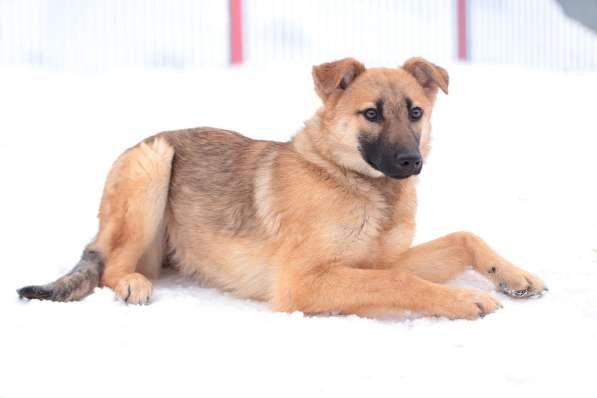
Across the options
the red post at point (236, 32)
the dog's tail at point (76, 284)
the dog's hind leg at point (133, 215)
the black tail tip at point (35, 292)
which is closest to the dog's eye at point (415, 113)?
the dog's hind leg at point (133, 215)

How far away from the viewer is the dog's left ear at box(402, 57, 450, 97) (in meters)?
4.66

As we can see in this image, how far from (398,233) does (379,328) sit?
0.82 meters

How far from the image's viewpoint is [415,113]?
4.42m

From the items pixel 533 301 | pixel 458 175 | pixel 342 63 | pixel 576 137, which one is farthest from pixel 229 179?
pixel 576 137

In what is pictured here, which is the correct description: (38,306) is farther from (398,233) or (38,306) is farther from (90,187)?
(90,187)

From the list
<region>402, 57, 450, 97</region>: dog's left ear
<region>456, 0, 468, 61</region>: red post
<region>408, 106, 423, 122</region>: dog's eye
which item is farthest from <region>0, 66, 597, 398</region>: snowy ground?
<region>456, 0, 468, 61</region>: red post

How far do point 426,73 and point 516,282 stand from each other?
1.48 m

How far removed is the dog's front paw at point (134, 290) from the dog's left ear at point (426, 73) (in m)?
2.21

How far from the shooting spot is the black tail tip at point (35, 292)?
410 cm

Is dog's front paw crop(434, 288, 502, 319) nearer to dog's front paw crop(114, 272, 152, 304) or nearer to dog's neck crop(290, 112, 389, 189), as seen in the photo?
dog's neck crop(290, 112, 389, 189)

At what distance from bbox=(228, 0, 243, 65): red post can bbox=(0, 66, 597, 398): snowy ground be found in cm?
40

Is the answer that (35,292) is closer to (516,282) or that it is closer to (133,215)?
(133,215)

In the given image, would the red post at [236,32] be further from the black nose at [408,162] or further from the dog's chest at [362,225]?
the black nose at [408,162]

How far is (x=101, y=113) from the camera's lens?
31.9 ft
